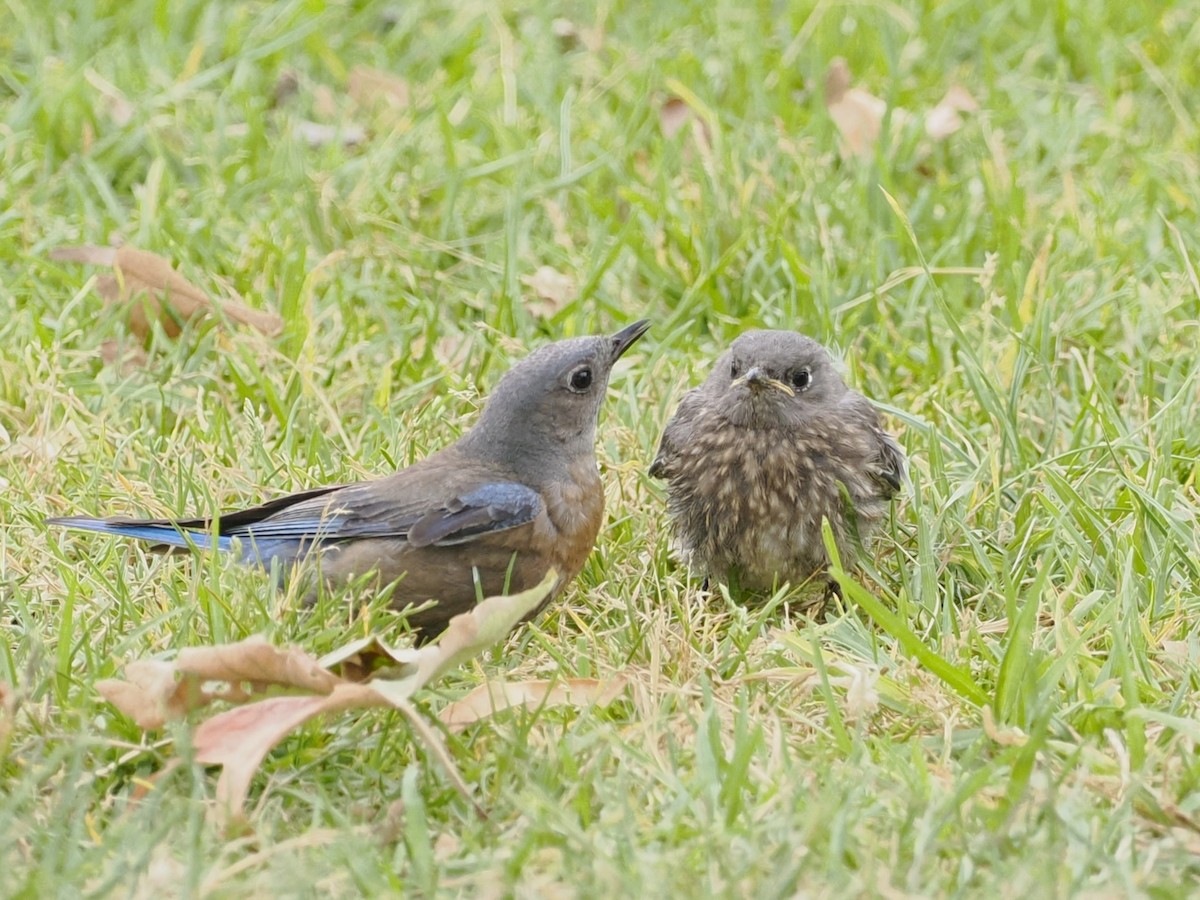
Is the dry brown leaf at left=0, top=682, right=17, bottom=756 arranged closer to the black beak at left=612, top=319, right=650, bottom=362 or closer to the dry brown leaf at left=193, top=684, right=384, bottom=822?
the dry brown leaf at left=193, top=684, right=384, bottom=822

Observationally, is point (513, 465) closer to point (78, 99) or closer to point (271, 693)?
point (271, 693)

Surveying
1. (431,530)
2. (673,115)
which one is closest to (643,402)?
(431,530)

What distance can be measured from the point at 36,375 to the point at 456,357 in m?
1.30

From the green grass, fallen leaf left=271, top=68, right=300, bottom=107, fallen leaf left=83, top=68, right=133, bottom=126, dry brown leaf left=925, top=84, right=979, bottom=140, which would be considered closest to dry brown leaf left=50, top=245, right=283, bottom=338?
the green grass

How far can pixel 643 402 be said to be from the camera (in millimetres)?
5305

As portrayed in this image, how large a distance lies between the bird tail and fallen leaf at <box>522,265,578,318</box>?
1849mm

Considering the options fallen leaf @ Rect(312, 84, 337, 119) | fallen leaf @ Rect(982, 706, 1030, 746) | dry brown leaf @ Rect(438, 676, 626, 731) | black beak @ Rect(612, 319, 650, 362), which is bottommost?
fallen leaf @ Rect(982, 706, 1030, 746)

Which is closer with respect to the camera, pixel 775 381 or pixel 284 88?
pixel 775 381

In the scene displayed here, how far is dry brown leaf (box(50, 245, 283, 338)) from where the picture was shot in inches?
214

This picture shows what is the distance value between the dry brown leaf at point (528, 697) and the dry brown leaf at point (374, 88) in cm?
398

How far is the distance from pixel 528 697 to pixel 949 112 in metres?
3.86

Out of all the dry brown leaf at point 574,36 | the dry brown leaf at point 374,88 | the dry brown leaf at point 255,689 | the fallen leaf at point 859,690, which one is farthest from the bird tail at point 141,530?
the dry brown leaf at point 574,36

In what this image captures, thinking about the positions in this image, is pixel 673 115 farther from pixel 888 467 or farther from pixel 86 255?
pixel 888 467

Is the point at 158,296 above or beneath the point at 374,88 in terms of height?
beneath
